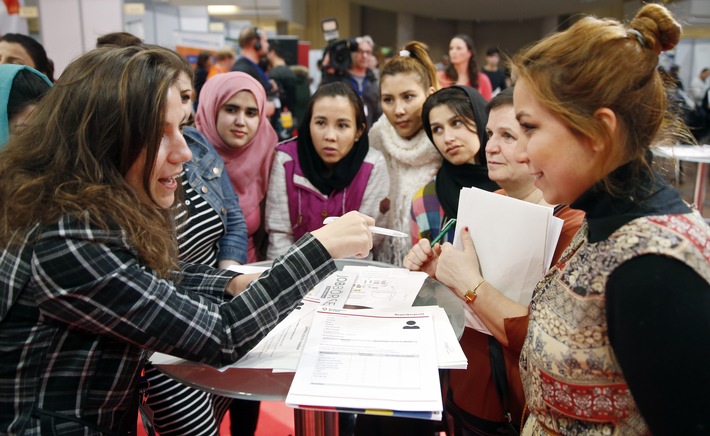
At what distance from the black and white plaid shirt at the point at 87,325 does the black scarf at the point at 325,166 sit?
1210mm

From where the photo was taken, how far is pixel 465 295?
1224 mm

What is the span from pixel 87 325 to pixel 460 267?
83cm

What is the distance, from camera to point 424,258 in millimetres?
1416

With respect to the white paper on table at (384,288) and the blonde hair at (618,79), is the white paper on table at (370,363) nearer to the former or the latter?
the white paper on table at (384,288)

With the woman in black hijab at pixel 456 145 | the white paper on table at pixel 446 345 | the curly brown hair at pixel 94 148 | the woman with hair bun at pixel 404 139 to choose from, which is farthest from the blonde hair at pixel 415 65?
the curly brown hair at pixel 94 148

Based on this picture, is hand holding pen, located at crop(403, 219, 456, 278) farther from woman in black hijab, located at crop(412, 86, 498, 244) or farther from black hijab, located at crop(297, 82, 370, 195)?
black hijab, located at crop(297, 82, 370, 195)

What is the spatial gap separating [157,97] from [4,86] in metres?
0.94

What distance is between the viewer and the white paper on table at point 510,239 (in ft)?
3.83

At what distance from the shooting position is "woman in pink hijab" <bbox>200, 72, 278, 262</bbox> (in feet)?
7.11

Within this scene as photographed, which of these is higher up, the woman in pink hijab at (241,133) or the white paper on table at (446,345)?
the woman in pink hijab at (241,133)

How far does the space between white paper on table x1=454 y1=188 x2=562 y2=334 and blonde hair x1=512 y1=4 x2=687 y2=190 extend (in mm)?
334

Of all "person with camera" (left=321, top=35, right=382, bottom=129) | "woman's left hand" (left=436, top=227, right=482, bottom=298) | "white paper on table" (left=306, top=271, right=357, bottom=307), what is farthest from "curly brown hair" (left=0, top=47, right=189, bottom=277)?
"person with camera" (left=321, top=35, right=382, bottom=129)

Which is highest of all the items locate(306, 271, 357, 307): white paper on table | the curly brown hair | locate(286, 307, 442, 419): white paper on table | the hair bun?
the hair bun

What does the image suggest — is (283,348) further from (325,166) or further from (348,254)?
(325,166)
